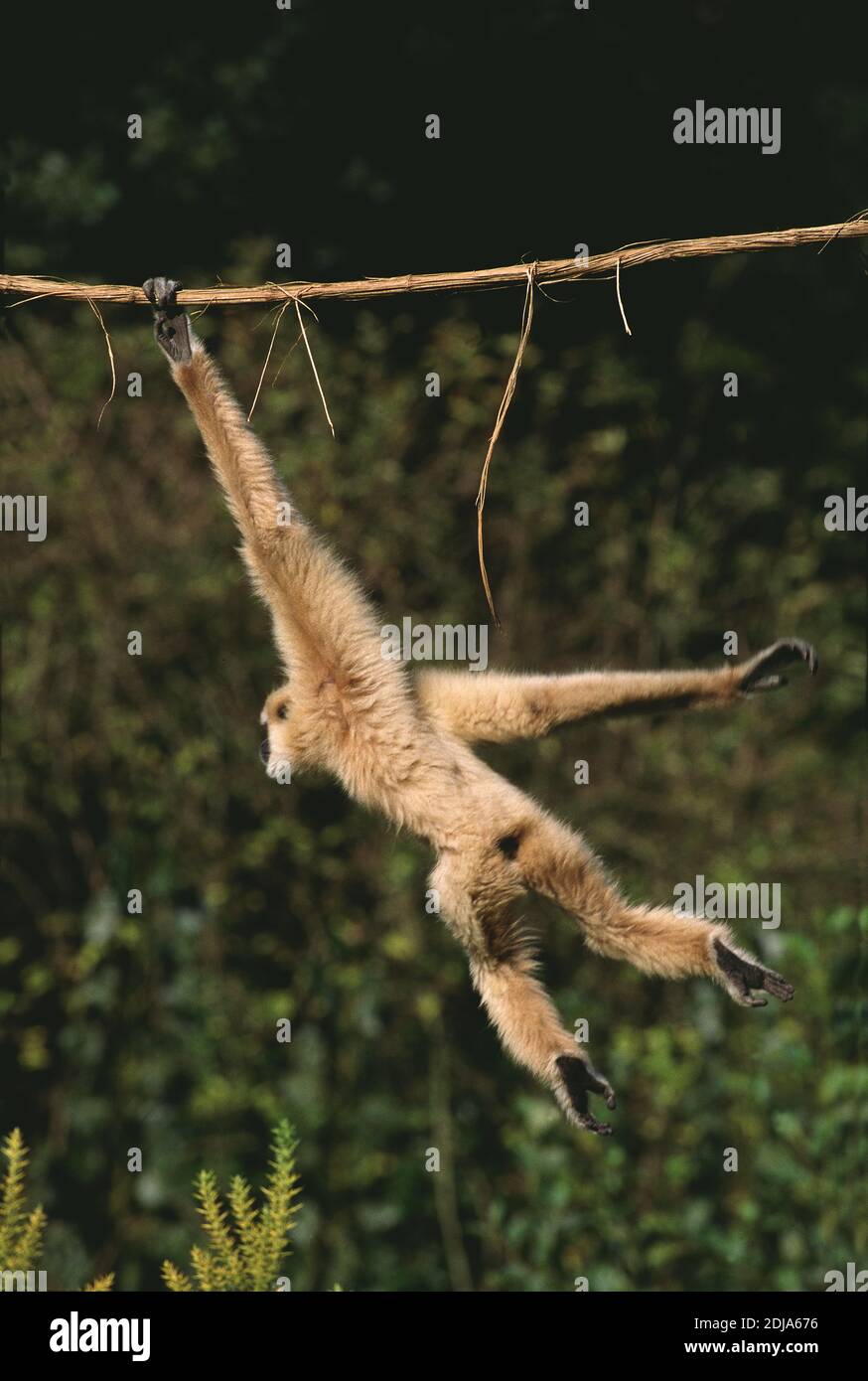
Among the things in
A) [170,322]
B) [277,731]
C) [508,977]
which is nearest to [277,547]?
[277,731]

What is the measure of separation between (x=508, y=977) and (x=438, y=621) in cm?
418

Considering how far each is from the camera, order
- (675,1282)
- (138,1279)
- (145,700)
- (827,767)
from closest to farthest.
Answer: (675,1282), (138,1279), (145,700), (827,767)

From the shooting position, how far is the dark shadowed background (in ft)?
21.1

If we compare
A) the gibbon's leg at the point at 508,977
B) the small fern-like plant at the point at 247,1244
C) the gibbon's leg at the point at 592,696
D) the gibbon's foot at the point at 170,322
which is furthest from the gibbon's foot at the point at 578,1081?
the gibbon's foot at the point at 170,322

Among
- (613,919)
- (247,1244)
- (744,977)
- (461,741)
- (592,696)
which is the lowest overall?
(247,1244)

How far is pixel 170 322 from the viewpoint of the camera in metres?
4.02

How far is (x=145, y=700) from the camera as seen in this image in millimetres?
7645

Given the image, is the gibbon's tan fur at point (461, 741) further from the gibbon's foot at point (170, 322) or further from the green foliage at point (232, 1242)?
the green foliage at point (232, 1242)

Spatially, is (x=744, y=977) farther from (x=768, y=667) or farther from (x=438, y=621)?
(x=438, y=621)

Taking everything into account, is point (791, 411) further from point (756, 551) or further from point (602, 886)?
point (602, 886)

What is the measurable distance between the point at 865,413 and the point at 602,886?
7.66 m

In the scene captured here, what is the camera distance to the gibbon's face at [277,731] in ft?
14.1

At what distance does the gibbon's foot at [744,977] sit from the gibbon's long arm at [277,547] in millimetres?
1280

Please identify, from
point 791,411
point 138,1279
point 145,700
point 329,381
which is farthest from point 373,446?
point 138,1279
